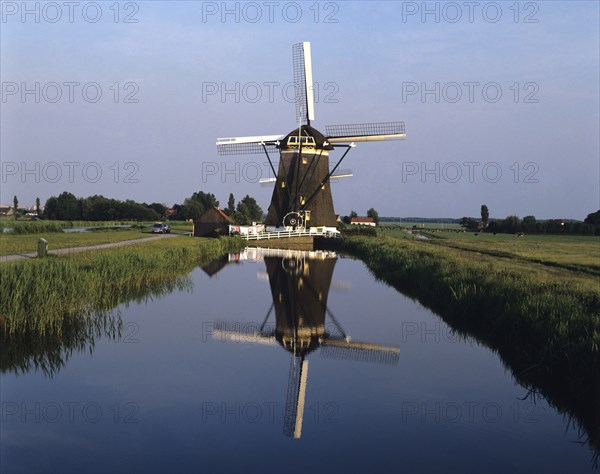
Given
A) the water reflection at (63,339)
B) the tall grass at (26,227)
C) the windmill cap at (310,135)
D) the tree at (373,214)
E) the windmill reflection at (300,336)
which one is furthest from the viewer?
the tree at (373,214)

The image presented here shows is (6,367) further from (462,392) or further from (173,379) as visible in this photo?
(462,392)

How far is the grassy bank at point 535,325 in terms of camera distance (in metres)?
8.02

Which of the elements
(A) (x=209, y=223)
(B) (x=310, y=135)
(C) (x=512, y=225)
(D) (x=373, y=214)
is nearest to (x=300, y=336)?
(B) (x=310, y=135)

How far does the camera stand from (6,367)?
30.1ft

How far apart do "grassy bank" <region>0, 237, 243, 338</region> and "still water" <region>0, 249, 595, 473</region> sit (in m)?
1.08

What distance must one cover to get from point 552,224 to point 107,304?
238 feet

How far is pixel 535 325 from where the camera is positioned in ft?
33.1

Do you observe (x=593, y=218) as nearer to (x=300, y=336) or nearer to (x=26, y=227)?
(x=26, y=227)

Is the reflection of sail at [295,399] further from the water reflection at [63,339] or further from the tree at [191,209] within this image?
the tree at [191,209]

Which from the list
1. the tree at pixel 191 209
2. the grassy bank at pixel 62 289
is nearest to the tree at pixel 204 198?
the tree at pixel 191 209

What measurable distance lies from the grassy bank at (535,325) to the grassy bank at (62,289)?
8948 millimetres

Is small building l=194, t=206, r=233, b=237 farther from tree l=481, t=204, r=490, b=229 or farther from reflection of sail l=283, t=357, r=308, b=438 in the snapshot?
tree l=481, t=204, r=490, b=229

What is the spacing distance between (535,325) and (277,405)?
5.05 metres

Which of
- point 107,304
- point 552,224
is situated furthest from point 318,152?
point 552,224
